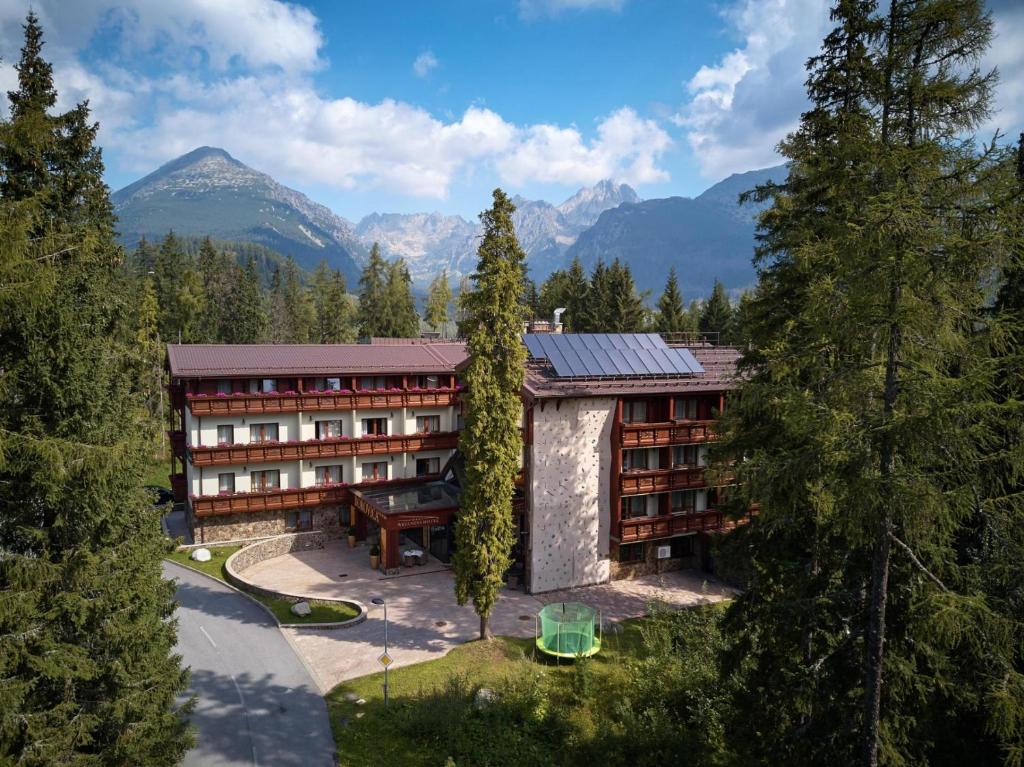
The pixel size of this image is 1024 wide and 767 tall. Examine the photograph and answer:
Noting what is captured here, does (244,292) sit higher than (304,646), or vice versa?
(244,292)

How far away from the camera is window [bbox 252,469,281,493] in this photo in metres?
37.5

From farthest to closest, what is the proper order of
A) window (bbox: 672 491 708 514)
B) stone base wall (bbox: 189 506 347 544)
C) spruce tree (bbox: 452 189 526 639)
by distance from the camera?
stone base wall (bbox: 189 506 347 544) < window (bbox: 672 491 708 514) < spruce tree (bbox: 452 189 526 639)

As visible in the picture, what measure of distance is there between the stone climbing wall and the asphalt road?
12.2 metres

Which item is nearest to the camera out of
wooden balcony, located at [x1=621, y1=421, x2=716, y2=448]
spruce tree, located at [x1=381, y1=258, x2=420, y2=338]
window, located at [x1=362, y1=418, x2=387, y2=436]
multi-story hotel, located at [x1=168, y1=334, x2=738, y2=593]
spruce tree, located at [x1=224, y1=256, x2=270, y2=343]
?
multi-story hotel, located at [x1=168, y1=334, x2=738, y2=593]

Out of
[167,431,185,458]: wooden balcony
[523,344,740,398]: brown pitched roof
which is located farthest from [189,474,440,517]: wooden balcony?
[523,344,740,398]: brown pitched roof

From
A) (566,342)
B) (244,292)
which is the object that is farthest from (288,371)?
(244,292)

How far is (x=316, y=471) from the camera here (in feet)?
129

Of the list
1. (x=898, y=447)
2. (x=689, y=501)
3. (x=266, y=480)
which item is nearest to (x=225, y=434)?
(x=266, y=480)

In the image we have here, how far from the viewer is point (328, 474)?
39.5 m

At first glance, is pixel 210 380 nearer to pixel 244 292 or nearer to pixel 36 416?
pixel 36 416

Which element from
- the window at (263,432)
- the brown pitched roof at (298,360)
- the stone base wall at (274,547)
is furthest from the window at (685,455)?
the window at (263,432)

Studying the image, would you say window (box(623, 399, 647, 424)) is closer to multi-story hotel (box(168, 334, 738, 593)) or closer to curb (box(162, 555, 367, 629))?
multi-story hotel (box(168, 334, 738, 593))

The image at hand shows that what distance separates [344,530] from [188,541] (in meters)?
8.95

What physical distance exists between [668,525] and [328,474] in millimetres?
20481
